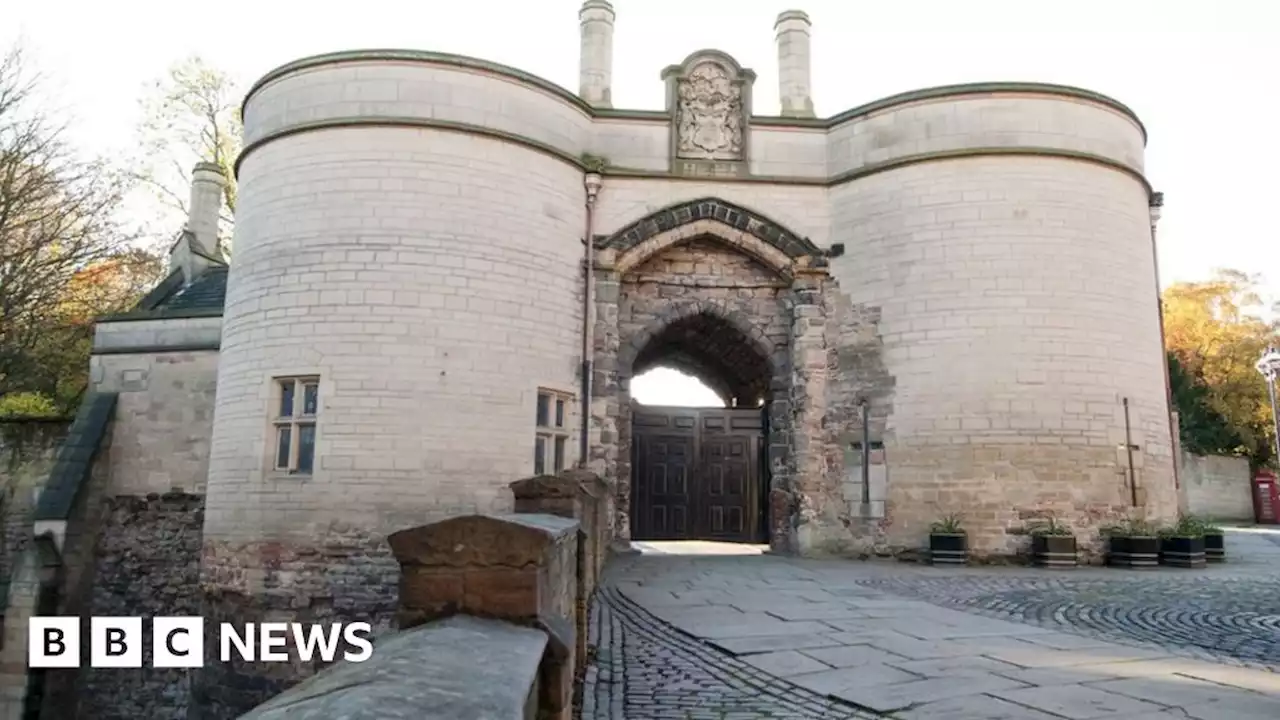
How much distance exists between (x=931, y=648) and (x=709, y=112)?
32.3 feet

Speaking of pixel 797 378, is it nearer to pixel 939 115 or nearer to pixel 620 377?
pixel 620 377

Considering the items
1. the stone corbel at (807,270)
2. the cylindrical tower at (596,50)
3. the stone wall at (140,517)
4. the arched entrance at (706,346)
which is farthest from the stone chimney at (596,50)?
the stone wall at (140,517)

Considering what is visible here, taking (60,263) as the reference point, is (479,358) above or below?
below

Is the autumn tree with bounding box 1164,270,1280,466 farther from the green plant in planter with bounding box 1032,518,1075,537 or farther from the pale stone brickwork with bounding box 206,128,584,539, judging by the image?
the pale stone brickwork with bounding box 206,128,584,539

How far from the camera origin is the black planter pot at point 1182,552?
10852mm

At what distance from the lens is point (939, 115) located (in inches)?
490

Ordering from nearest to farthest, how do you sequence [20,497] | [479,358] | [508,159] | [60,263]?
[479,358] → [508,159] → [20,497] → [60,263]

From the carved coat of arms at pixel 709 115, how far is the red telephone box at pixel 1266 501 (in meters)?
22.5

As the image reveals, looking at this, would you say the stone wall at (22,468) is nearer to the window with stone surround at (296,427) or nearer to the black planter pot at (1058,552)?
the window with stone surround at (296,427)

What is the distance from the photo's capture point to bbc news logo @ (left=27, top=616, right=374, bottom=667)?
994cm

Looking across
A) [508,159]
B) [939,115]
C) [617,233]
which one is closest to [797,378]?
[617,233]

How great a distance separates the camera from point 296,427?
10609 mm

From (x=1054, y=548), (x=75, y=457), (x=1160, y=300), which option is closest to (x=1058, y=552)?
(x=1054, y=548)

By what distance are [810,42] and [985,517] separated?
807cm
